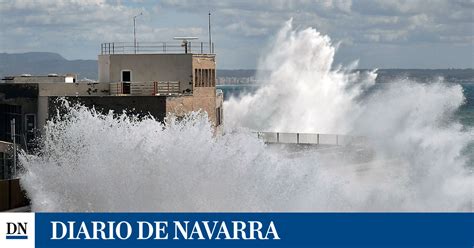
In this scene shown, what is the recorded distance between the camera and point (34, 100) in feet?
131

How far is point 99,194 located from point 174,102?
11.1 m

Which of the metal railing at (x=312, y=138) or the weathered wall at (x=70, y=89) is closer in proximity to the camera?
the weathered wall at (x=70, y=89)

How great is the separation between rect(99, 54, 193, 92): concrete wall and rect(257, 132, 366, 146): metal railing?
6.80 m

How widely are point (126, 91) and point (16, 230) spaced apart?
1836 centimetres

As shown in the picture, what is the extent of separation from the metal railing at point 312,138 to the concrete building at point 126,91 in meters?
6.25

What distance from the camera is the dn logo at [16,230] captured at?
76.0ft

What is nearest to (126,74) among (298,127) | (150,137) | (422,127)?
(150,137)

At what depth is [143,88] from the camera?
41.1m

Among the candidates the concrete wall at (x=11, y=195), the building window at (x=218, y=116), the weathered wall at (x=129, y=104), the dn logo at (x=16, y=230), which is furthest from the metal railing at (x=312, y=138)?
the dn logo at (x=16, y=230)

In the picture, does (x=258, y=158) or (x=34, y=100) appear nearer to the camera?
(x=258, y=158)

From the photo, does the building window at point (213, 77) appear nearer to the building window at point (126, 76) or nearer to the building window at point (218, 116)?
the building window at point (218, 116)

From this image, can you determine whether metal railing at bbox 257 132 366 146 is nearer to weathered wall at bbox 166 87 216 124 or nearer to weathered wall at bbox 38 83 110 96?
weathered wall at bbox 166 87 216 124

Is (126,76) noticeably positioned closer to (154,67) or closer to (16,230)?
(154,67)

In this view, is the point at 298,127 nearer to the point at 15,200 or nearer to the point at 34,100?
the point at 34,100
